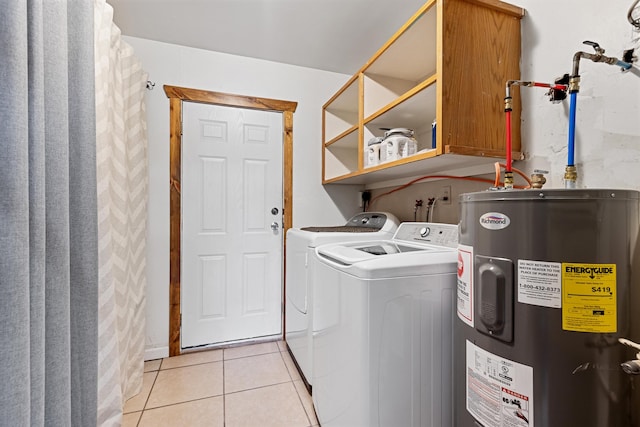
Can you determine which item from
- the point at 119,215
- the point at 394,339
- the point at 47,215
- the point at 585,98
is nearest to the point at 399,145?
the point at 585,98

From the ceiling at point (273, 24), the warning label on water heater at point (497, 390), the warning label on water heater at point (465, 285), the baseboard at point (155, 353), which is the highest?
the ceiling at point (273, 24)

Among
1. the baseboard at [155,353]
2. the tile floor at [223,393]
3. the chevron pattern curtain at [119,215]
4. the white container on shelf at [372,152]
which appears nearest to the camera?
the chevron pattern curtain at [119,215]

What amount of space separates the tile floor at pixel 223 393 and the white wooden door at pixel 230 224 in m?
0.26

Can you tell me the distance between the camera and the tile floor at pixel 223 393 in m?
1.47

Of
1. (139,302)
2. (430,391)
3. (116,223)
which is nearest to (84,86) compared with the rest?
(116,223)

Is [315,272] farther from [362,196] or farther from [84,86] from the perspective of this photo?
[362,196]

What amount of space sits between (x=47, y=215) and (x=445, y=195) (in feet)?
5.93

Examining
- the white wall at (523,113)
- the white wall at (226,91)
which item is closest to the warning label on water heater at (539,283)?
the white wall at (523,113)

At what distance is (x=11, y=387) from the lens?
59cm

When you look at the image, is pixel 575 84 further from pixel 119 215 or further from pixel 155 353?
pixel 155 353

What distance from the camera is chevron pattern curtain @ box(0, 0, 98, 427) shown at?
1.96 ft

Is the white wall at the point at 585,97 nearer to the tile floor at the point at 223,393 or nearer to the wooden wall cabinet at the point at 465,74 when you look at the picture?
the wooden wall cabinet at the point at 465,74

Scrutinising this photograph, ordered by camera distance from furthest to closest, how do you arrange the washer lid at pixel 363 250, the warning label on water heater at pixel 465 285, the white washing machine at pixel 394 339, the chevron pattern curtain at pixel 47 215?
the washer lid at pixel 363 250 < the white washing machine at pixel 394 339 < the warning label on water heater at pixel 465 285 < the chevron pattern curtain at pixel 47 215

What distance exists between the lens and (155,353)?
209 cm
